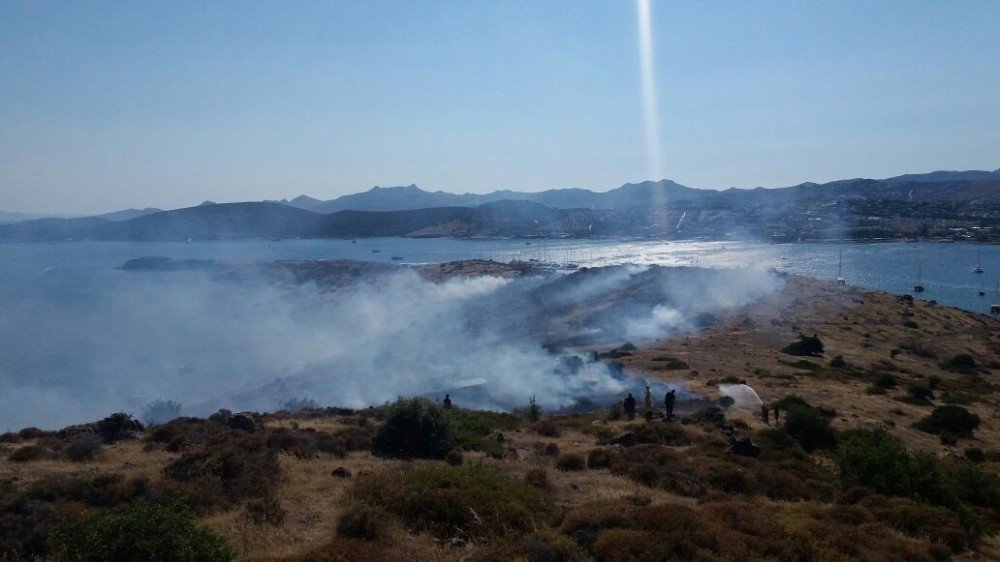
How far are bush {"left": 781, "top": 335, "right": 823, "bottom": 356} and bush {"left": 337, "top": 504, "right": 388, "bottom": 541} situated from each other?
35.5 m

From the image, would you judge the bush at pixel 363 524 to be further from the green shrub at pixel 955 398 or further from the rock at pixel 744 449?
the green shrub at pixel 955 398

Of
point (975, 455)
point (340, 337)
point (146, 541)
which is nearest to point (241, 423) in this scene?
point (146, 541)

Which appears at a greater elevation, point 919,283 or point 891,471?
point 891,471

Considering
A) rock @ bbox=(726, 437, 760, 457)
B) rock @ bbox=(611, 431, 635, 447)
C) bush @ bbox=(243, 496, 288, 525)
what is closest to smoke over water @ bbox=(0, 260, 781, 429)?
rock @ bbox=(611, 431, 635, 447)

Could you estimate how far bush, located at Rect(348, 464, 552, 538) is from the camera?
1048 centimetres

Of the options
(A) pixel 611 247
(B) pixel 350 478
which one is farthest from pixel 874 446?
(A) pixel 611 247

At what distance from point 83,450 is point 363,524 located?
1042cm

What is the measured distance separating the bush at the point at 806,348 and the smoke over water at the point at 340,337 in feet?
35.4

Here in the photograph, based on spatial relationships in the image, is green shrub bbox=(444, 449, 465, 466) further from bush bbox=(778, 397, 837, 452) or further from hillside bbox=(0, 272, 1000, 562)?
bush bbox=(778, 397, 837, 452)

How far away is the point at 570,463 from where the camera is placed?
15.5 m

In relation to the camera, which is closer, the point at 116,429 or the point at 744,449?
the point at 744,449

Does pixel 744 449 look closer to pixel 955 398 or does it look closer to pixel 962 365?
pixel 955 398

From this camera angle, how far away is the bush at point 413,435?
55.6ft

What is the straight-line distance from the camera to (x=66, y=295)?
97875 millimetres
